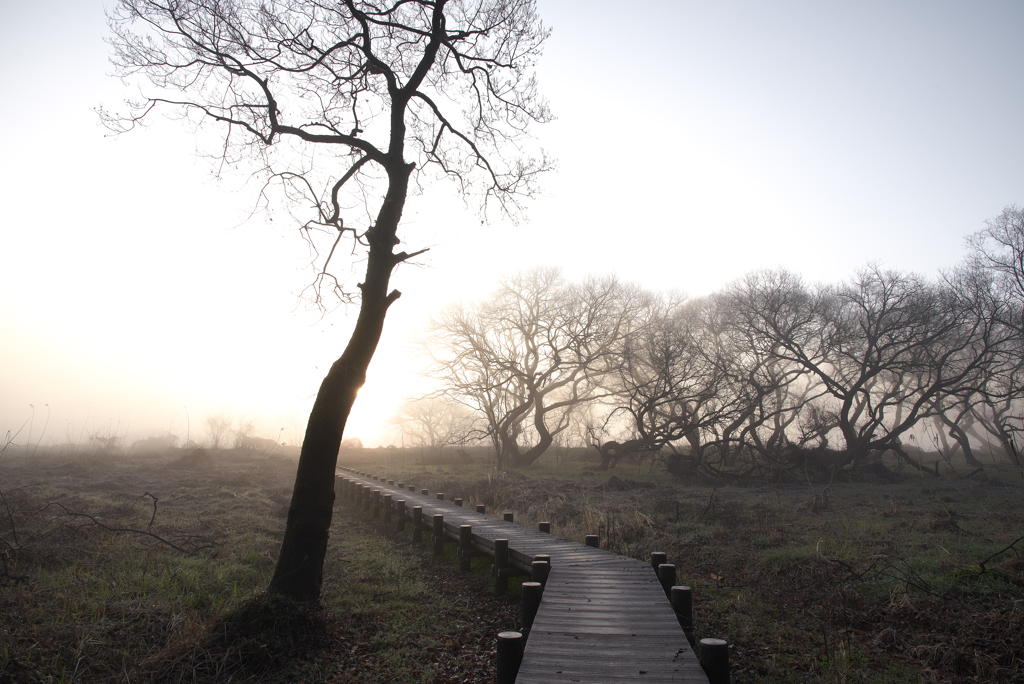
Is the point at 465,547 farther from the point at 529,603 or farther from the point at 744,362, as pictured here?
the point at 744,362

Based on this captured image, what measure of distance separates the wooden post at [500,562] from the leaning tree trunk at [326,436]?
2.19 meters

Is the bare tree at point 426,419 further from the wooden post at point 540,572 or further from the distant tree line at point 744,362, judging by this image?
the wooden post at point 540,572

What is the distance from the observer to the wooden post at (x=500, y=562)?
707cm

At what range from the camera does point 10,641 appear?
13.7 ft

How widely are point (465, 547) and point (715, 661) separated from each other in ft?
17.2

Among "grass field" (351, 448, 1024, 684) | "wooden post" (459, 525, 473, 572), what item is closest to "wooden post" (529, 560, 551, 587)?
"grass field" (351, 448, 1024, 684)

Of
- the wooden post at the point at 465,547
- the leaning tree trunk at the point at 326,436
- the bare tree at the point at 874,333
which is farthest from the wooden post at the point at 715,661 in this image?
the bare tree at the point at 874,333

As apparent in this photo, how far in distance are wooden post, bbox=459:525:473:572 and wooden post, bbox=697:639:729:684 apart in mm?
4985

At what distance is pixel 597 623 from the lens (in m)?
4.51

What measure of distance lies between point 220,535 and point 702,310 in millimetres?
23764

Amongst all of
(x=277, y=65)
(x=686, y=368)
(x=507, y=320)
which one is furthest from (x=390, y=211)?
(x=507, y=320)

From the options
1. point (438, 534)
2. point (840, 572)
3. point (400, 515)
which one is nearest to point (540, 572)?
point (840, 572)

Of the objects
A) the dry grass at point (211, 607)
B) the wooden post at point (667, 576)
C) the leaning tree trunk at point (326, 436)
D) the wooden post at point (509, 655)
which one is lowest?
the dry grass at point (211, 607)

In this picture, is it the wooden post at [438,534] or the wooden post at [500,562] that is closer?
the wooden post at [500,562]
